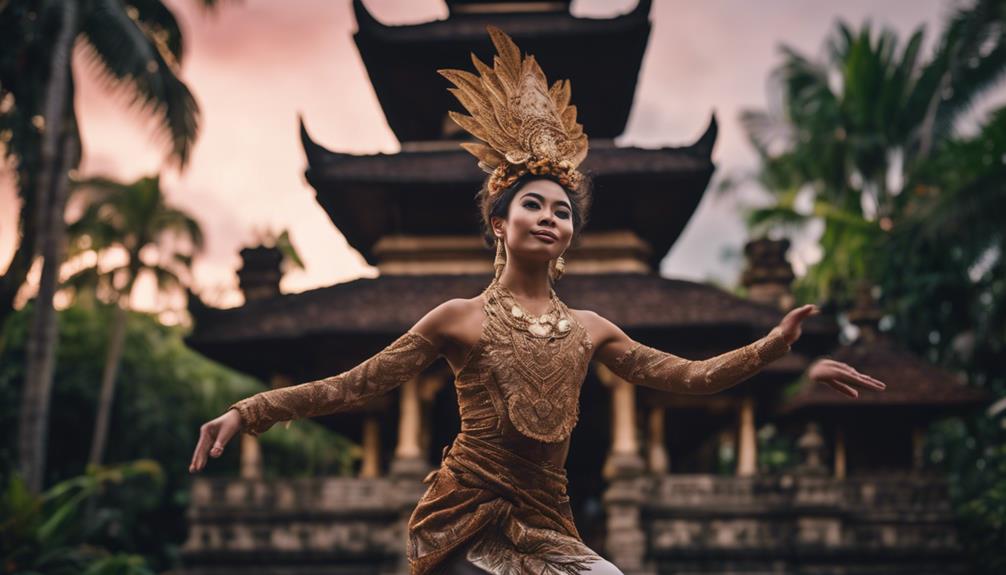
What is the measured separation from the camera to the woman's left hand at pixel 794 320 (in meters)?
3.31

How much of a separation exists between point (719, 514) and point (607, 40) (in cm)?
702

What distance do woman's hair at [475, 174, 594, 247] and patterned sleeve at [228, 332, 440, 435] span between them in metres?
0.53

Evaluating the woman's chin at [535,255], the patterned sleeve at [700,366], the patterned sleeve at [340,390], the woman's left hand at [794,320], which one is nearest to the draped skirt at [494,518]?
the patterned sleeve at [340,390]

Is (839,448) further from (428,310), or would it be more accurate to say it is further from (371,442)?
(428,310)

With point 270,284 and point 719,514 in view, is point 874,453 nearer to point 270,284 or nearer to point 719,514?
point 719,514

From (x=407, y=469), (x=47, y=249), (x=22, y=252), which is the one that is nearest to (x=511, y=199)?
(x=407, y=469)

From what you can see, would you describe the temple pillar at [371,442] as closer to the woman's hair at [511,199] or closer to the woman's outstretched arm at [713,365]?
the woman's hair at [511,199]

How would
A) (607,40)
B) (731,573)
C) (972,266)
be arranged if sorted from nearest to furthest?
(731,573), (607,40), (972,266)

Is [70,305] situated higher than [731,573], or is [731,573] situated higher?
[70,305]

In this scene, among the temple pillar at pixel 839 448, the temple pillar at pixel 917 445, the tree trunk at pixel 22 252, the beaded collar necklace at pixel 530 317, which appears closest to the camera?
the beaded collar necklace at pixel 530 317

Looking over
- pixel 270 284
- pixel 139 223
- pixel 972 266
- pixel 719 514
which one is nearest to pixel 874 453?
pixel 972 266

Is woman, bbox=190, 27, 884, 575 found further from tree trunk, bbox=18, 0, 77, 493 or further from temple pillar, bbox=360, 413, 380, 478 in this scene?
tree trunk, bbox=18, 0, 77, 493

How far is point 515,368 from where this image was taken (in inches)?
138

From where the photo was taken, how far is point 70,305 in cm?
2909
